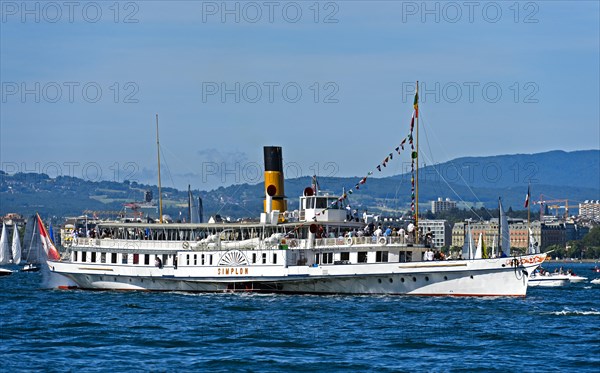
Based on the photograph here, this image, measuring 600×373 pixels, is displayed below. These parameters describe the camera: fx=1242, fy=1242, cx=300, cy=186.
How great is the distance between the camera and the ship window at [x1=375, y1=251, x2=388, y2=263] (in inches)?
2704

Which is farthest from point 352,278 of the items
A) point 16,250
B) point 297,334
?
point 16,250

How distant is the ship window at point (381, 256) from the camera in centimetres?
6869

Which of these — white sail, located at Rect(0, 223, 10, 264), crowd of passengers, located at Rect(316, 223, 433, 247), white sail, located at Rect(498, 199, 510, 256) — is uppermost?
crowd of passengers, located at Rect(316, 223, 433, 247)

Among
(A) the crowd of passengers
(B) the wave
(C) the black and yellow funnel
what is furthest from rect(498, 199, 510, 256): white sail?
(B) the wave

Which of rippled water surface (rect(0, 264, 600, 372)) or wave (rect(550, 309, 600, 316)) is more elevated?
rippled water surface (rect(0, 264, 600, 372))

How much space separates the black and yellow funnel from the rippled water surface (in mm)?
9318

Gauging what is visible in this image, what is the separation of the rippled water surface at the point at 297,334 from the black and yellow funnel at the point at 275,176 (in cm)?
932

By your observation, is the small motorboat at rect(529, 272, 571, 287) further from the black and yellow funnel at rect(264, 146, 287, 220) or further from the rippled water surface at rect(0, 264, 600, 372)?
the rippled water surface at rect(0, 264, 600, 372)

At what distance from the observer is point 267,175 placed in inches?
3100

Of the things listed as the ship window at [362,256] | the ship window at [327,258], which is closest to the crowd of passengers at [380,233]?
→ the ship window at [362,256]

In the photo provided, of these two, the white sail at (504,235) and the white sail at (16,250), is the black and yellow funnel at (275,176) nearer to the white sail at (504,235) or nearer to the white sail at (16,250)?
the white sail at (504,235)

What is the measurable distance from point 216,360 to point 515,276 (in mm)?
28164

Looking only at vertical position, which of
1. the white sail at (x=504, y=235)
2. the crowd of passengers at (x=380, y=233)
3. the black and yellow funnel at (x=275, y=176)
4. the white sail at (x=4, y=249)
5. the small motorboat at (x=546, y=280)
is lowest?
the small motorboat at (x=546, y=280)

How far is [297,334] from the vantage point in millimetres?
50656
